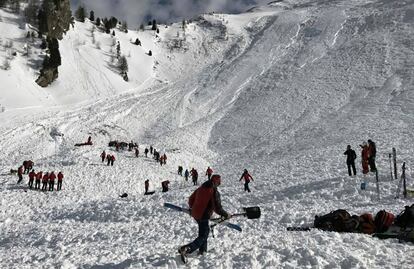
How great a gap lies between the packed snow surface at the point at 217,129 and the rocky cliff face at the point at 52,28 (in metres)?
1.32

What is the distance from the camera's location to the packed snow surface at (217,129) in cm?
1061

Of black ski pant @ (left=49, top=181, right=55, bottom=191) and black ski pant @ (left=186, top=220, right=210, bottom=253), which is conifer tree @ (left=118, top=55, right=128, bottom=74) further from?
black ski pant @ (left=186, top=220, right=210, bottom=253)

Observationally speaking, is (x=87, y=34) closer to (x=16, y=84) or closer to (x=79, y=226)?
(x=16, y=84)

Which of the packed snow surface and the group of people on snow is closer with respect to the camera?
the packed snow surface

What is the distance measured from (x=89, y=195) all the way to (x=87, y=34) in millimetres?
64947

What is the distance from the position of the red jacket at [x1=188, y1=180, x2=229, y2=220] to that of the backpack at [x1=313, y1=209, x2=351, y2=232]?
13.2 feet

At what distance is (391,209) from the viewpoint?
1413cm

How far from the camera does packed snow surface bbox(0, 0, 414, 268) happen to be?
10607 millimetres

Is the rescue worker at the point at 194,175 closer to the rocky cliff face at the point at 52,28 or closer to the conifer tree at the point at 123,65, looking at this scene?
the rocky cliff face at the point at 52,28

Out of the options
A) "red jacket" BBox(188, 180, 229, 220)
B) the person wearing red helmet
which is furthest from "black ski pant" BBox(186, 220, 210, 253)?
"red jacket" BBox(188, 180, 229, 220)

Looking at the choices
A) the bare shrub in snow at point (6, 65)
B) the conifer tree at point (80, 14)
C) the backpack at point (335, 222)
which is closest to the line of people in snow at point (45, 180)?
the backpack at point (335, 222)

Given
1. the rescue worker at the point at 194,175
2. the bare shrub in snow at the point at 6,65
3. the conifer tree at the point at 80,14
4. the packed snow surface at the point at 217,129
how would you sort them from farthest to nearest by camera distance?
the conifer tree at the point at 80,14 → the bare shrub in snow at the point at 6,65 → the rescue worker at the point at 194,175 → the packed snow surface at the point at 217,129

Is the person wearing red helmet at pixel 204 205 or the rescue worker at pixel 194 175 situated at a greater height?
the rescue worker at pixel 194 175

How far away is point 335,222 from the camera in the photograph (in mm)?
11414
